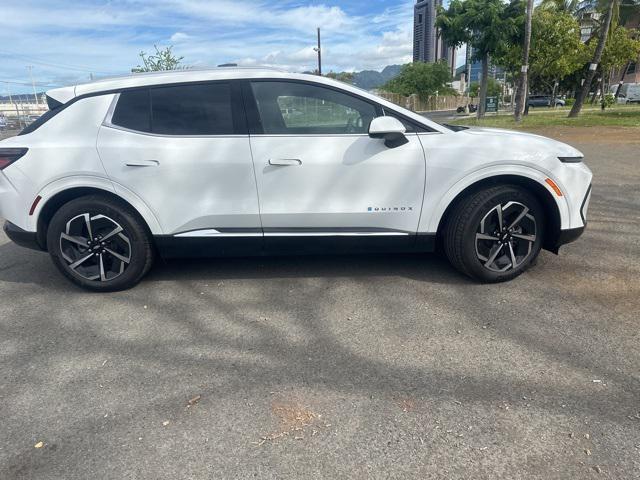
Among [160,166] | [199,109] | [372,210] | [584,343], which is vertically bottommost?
[584,343]

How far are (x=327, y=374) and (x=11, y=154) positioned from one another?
117 inches

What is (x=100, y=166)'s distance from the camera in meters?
3.58

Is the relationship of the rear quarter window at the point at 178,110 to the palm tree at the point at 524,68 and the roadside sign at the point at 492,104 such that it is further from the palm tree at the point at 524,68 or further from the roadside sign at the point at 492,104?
the roadside sign at the point at 492,104

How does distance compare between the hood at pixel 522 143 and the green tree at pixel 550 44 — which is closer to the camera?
the hood at pixel 522 143

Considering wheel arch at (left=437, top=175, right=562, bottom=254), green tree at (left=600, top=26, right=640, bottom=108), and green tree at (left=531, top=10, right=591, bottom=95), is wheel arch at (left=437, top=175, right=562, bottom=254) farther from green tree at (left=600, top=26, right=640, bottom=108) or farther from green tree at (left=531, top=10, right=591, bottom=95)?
green tree at (left=600, top=26, right=640, bottom=108)

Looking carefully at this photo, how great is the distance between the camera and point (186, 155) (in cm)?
355

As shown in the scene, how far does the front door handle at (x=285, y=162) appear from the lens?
3.55 m

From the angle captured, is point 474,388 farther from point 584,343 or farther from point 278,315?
point 278,315

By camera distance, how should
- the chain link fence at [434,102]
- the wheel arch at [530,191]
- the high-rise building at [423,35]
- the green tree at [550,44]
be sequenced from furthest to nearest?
the high-rise building at [423,35], the chain link fence at [434,102], the green tree at [550,44], the wheel arch at [530,191]

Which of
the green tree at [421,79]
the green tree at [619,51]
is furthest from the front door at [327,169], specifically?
the green tree at [421,79]

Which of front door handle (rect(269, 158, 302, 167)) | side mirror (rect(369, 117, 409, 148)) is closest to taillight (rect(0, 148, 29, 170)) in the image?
front door handle (rect(269, 158, 302, 167))

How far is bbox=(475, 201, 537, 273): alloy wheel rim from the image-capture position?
12.1 ft

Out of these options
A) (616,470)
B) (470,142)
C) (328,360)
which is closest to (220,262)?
(328,360)

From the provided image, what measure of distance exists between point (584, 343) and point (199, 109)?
318 centimetres
